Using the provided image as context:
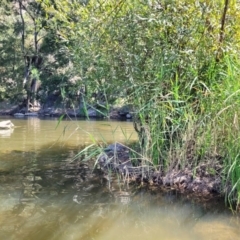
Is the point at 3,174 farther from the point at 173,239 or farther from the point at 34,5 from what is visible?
the point at 34,5

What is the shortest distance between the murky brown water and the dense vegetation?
0.56 metres

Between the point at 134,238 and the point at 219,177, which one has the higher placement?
the point at 219,177

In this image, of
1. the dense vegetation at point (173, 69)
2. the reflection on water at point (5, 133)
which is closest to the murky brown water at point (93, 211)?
the dense vegetation at point (173, 69)

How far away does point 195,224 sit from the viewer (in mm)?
3689

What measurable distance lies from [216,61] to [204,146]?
121 centimetres

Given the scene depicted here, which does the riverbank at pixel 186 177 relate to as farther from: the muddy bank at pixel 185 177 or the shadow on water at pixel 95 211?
the shadow on water at pixel 95 211

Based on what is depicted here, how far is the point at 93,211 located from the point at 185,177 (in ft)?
4.87

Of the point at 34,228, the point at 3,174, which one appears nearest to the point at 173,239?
the point at 34,228

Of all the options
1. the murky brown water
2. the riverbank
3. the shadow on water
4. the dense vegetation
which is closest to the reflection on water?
the murky brown water

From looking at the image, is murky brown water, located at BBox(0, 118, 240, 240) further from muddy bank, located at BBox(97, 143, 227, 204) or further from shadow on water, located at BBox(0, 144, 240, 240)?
muddy bank, located at BBox(97, 143, 227, 204)

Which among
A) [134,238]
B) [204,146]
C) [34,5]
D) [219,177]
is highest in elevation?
[34,5]

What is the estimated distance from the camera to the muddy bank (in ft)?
15.1

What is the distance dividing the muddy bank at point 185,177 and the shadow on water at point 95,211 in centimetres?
20

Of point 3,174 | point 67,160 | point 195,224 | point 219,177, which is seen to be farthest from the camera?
point 67,160
